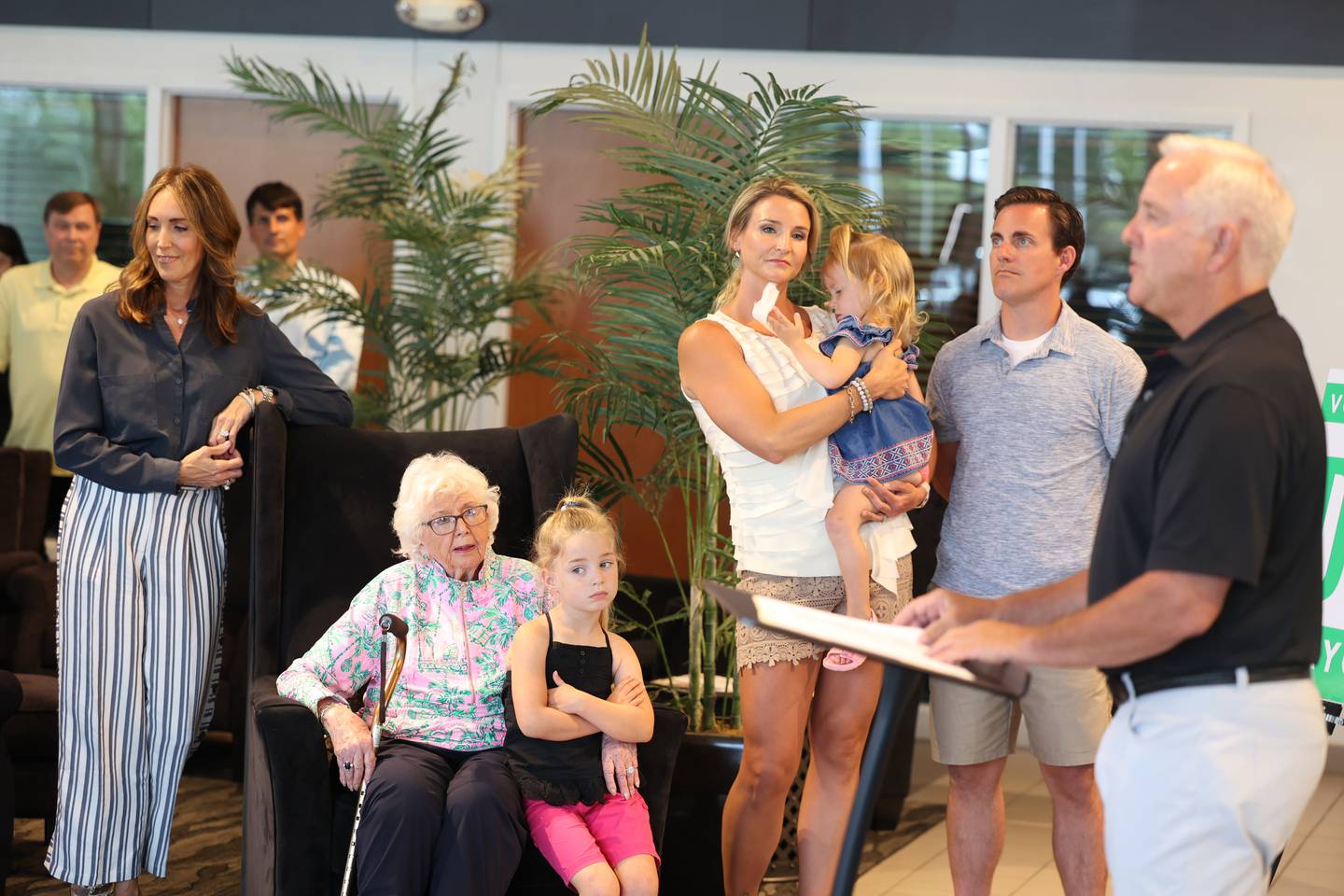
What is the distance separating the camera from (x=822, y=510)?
3109mm

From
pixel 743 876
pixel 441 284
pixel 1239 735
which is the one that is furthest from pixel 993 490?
pixel 441 284

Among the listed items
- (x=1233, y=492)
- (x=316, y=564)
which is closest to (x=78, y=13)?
(x=316, y=564)

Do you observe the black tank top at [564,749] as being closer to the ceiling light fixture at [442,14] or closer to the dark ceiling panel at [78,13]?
the ceiling light fixture at [442,14]

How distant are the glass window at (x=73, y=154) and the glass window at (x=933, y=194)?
Result: 3.09 meters

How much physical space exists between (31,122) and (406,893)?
4846 mm

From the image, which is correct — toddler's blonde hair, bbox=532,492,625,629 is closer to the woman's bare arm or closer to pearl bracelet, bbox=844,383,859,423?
the woman's bare arm

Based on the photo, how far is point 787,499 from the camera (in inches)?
123

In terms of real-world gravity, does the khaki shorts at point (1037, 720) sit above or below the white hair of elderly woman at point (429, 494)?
below

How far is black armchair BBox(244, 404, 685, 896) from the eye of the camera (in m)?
2.90

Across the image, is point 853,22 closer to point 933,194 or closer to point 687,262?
point 933,194

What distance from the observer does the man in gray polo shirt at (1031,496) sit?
122 inches

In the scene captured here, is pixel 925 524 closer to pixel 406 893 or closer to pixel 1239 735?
pixel 406 893

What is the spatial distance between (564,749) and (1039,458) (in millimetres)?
1192

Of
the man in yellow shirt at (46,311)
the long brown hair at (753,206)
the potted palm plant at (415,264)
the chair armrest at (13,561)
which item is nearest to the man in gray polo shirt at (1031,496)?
the long brown hair at (753,206)
